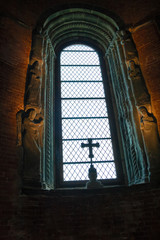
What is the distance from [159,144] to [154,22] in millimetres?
3590

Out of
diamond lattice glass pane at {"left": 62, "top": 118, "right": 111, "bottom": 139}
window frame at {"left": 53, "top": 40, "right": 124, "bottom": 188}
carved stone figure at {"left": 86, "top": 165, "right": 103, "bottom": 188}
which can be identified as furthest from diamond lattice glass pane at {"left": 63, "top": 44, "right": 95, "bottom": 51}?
carved stone figure at {"left": 86, "top": 165, "right": 103, "bottom": 188}

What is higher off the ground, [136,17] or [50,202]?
[136,17]

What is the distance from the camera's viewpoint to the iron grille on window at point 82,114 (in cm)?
477

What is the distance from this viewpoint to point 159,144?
425 cm

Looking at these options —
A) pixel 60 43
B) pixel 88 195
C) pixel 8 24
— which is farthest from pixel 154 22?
pixel 88 195

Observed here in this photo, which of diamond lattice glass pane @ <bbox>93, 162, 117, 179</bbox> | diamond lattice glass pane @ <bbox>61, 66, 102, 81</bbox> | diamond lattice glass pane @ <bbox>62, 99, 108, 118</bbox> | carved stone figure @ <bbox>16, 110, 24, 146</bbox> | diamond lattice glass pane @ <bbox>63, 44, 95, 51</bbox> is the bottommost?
diamond lattice glass pane @ <bbox>93, 162, 117, 179</bbox>

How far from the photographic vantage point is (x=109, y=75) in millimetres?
6176

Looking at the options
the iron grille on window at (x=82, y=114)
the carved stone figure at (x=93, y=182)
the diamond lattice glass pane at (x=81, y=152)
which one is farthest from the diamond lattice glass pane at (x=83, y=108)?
the carved stone figure at (x=93, y=182)

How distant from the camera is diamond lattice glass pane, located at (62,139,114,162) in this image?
4.82 m

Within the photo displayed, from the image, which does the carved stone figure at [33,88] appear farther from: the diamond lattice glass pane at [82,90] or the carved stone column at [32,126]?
the diamond lattice glass pane at [82,90]

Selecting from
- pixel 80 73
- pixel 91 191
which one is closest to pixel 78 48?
pixel 80 73

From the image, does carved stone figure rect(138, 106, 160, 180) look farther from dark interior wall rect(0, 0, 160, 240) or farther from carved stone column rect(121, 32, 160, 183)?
dark interior wall rect(0, 0, 160, 240)

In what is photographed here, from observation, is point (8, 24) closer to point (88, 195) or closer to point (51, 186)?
point (51, 186)

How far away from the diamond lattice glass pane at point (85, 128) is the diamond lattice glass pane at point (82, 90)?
2.50 ft
